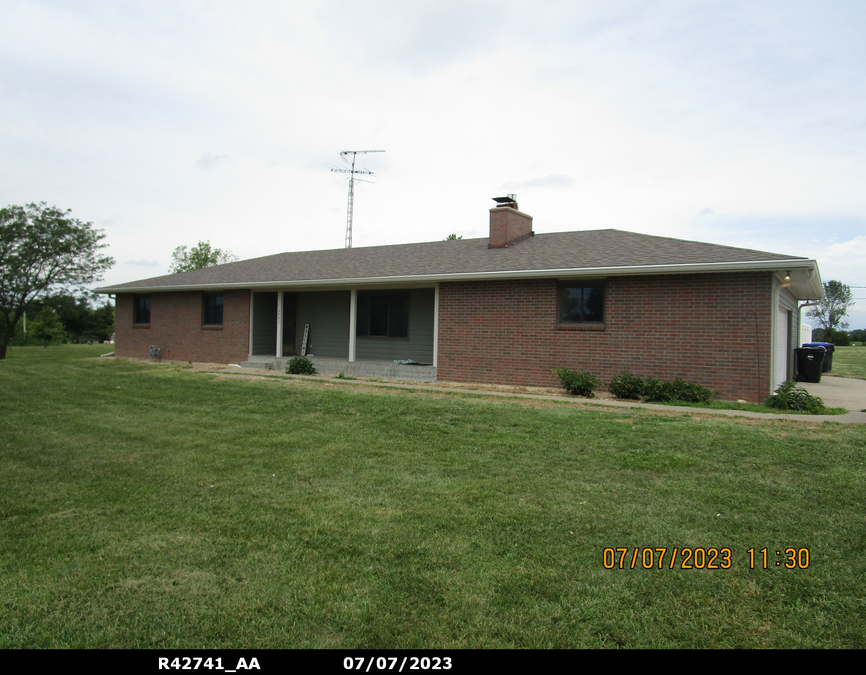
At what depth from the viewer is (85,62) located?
1166 cm

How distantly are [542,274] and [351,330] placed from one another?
6.12 meters

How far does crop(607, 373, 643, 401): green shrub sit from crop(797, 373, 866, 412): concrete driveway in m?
3.40

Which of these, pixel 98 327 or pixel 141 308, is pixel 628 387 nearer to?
pixel 141 308

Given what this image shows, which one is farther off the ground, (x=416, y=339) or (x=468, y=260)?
(x=468, y=260)

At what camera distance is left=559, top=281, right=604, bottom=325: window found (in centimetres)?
1321

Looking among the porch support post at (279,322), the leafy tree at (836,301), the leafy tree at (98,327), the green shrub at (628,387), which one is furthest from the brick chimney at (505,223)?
the leafy tree at (836,301)

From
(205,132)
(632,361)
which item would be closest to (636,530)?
(632,361)

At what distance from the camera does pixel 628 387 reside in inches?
467

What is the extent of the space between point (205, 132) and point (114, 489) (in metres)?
12.1

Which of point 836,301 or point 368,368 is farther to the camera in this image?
point 836,301

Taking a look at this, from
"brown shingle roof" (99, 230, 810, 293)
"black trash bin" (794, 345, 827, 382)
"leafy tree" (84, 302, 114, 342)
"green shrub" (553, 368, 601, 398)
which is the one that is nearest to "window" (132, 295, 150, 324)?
"brown shingle roof" (99, 230, 810, 293)

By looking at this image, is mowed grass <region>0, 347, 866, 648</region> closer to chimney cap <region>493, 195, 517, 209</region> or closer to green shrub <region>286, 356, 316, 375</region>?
green shrub <region>286, 356, 316, 375</region>

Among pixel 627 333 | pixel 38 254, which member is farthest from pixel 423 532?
pixel 38 254
